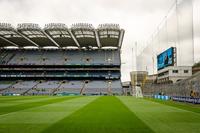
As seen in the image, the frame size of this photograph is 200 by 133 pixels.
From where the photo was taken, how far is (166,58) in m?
65.2

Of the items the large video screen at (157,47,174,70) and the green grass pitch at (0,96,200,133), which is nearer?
the green grass pitch at (0,96,200,133)

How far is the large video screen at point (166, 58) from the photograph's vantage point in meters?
60.7

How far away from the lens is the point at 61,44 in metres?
86.1

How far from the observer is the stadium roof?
6706 centimetres

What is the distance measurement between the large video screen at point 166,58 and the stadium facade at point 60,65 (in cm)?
1357

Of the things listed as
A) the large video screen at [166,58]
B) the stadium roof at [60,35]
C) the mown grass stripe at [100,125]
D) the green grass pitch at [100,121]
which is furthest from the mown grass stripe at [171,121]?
the stadium roof at [60,35]

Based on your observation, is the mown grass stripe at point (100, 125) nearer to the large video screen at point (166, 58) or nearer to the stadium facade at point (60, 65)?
the large video screen at point (166, 58)

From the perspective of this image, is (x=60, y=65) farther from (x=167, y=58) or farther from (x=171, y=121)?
(x=171, y=121)

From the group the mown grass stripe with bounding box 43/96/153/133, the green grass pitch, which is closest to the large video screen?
the green grass pitch

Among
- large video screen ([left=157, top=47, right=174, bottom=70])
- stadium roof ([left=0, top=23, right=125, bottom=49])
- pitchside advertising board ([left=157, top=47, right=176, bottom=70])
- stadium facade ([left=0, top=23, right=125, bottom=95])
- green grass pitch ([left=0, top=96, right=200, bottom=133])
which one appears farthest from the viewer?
stadium facade ([left=0, top=23, right=125, bottom=95])

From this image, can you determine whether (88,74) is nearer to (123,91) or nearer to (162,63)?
(123,91)

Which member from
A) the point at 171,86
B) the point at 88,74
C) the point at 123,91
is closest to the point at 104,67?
the point at 88,74

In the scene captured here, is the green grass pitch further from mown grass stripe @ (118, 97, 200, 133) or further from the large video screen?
the large video screen

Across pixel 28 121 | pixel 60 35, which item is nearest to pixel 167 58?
pixel 60 35
